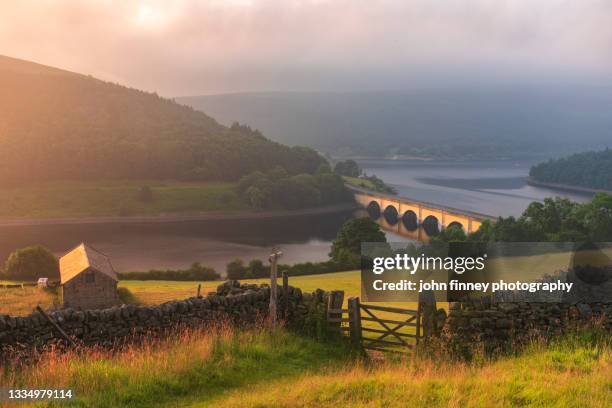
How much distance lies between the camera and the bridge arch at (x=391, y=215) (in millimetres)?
144400

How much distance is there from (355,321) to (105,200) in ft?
437

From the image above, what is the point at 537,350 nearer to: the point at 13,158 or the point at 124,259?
the point at 124,259

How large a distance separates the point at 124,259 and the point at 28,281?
2630 cm

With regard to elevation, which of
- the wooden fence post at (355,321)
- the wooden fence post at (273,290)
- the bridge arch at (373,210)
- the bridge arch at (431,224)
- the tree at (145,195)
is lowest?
the bridge arch at (431,224)

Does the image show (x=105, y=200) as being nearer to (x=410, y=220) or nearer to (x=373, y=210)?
(x=373, y=210)

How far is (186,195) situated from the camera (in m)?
145

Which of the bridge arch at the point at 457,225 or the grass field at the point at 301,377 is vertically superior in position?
the grass field at the point at 301,377

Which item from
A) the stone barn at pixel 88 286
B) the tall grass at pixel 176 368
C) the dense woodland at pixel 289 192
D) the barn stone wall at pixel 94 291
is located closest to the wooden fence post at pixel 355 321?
the tall grass at pixel 176 368

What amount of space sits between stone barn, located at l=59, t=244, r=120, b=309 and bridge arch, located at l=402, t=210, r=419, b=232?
98.6 metres

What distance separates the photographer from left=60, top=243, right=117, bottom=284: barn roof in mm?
44969

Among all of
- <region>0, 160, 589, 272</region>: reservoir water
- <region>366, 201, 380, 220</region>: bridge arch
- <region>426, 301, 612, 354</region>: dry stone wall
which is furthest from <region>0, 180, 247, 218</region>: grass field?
<region>426, 301, 612, 354</region>: dry stone wall

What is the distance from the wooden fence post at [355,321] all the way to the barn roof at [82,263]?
33.5 meters

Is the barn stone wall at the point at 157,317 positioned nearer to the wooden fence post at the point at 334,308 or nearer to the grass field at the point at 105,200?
the wooden fence post at the point at 334,308

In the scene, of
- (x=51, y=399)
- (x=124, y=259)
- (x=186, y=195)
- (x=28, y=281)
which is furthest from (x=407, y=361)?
(x=186, y=195)
